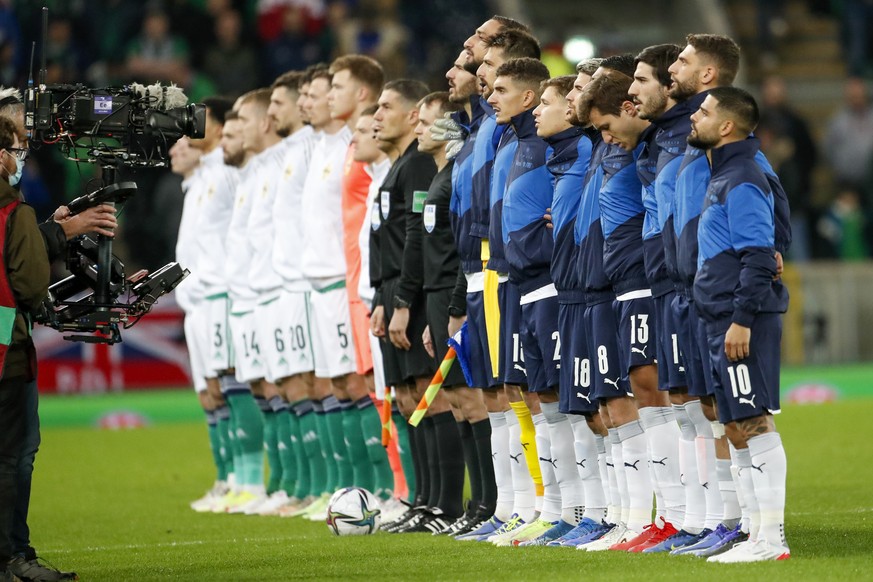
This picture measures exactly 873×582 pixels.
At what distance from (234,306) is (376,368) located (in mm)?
1974

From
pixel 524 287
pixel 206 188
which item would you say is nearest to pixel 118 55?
pixel 206 188

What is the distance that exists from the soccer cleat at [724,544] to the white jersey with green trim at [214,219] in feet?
19.1

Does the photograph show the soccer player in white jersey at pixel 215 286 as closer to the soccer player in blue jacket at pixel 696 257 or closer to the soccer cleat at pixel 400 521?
the soccer cleat at pixel 400 521

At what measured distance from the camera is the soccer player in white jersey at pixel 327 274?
36.3 feet

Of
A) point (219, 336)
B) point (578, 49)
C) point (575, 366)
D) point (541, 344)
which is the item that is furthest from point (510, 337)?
point (578, 49)

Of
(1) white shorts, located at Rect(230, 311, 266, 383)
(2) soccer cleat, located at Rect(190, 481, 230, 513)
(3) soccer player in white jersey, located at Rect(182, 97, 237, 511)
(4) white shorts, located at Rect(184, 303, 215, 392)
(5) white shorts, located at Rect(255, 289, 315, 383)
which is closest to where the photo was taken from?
(5) white shorts, located at Rect(255, 289, 315, 383)

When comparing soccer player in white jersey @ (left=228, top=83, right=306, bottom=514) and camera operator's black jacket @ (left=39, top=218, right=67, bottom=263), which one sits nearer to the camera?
camera operator's black jacket @ (left=39, top=218, right=67, bottom=263)

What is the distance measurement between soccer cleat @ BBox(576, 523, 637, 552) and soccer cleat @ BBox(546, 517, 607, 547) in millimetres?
137

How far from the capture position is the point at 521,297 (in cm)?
865

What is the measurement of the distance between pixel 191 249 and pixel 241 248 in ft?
2.83

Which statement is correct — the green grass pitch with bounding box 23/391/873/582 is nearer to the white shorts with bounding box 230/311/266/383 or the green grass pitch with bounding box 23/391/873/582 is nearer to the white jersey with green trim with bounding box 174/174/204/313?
the white shorts with bounding box 230/311/266/383

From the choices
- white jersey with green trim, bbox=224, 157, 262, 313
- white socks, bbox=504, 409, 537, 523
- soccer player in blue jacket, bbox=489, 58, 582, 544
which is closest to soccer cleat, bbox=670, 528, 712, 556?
soccer player in blue jacket, bbox=489, 58, 582, 544

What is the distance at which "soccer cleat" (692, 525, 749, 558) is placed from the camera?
7.43m

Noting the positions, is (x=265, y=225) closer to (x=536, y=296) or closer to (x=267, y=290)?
(x=267, y=290)
